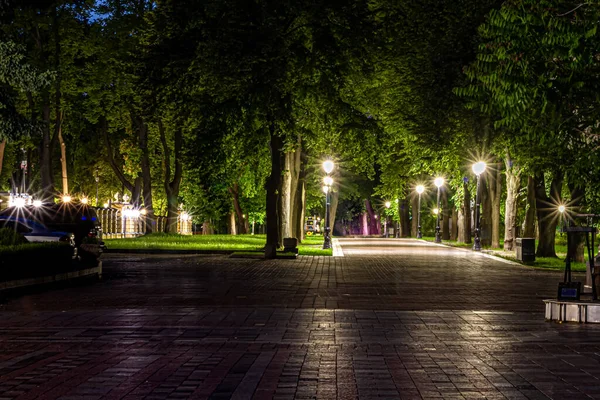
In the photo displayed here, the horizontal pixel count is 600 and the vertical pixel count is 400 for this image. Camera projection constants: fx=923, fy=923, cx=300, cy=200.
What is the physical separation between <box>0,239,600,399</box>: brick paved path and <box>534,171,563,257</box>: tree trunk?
692 inches

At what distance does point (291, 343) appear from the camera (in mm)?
11594

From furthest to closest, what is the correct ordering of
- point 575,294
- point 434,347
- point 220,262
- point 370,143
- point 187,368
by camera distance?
point 370,143, point 220,262, point 575,294, point 434,347, point 187,368

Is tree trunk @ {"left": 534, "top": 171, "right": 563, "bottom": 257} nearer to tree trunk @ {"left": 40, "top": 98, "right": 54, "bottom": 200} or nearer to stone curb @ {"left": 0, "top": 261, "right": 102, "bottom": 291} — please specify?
stone curb @ {"left": 0, "top": 261, "right": 102, "bottom": 291}

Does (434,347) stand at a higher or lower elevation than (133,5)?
lower

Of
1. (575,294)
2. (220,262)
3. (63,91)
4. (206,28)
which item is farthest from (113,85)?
(575,294)

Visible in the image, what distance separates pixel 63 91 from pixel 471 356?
157 ft

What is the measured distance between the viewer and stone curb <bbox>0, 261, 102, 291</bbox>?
18.4 m

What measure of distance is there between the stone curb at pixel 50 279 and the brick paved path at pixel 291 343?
1.46 ft

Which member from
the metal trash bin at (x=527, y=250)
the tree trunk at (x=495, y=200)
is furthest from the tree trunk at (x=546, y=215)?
the tree trunk at (x=495, y=200)

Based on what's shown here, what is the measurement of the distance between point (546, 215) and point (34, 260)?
988 inches

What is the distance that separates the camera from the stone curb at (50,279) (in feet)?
60.5

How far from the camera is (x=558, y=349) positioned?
11.2 metres

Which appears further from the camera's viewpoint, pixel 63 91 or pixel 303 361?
pixel 63 91

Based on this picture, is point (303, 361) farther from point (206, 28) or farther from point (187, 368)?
point (206, 28)
